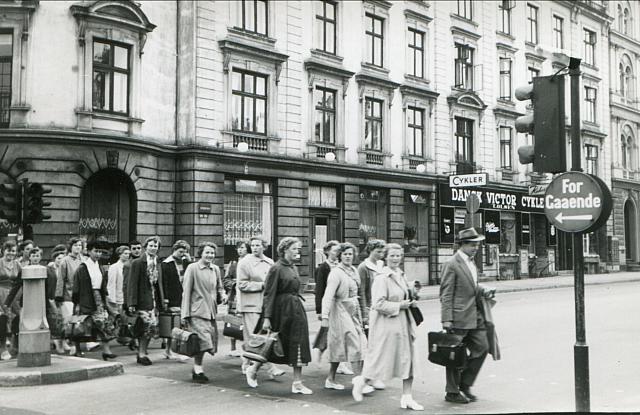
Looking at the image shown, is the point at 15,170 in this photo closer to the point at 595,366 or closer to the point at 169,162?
the point at 169,162

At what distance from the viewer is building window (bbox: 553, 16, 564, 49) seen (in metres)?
39.7

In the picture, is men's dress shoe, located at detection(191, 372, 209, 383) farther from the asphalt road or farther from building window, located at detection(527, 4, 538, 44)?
building window, located at detection(527, 4, 538, 44)

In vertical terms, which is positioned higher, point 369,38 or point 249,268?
point 369,38

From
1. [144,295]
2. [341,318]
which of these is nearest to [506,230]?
[144,295]

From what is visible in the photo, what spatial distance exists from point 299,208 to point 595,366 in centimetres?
1575

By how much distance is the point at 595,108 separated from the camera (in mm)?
43250

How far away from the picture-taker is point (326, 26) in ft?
89.0

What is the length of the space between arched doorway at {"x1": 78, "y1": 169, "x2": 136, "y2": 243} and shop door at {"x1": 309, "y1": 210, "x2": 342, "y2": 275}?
284 inches

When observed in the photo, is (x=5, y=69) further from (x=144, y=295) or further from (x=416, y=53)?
(x=416, y=53)

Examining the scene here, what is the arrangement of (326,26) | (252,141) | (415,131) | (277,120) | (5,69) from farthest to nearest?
1. (415,131)
2. (326,26)
3. (277,120)
4. (252,141)
5. (5,69)

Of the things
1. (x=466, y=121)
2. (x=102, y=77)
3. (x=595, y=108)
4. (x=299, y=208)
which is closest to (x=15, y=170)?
(x=102, y=77)

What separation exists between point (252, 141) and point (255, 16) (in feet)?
14.5

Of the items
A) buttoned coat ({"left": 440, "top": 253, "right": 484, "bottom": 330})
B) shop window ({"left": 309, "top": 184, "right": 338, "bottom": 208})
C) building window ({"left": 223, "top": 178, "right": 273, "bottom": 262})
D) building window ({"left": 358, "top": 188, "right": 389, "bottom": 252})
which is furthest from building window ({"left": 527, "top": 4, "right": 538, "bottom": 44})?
buttoned coat ({"left": 440, "top": 253, "right": 484, "bottom": 330})

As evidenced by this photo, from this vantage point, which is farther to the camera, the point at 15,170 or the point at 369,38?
the point at 369,38
